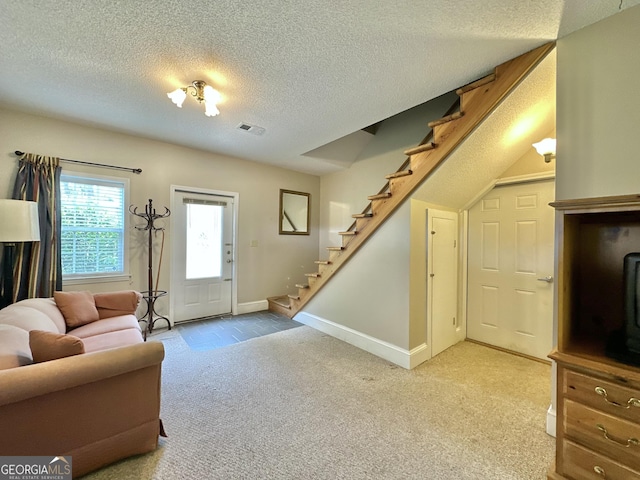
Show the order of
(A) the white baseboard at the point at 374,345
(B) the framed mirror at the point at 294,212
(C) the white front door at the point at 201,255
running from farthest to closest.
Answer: (B) the framed mirror at the point at 294,212 → (C) the white front door at the point at 201,255 → (A) the white baseboard at the point at 374,345

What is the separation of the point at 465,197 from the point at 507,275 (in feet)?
3.35

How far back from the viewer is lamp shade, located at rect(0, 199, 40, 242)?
2.13m

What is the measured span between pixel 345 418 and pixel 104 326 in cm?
224

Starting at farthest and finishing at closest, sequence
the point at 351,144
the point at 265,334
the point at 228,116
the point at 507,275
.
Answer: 1. the point at 351,144
2. the point at 265,334
3. the point at 507,275
4. the point at 228,116

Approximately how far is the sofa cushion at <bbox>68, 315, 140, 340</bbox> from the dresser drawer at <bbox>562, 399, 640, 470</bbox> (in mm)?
3154

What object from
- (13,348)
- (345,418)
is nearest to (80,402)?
(13,348)

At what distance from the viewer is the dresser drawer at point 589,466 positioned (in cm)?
118

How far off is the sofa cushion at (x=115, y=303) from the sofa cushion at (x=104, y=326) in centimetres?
13

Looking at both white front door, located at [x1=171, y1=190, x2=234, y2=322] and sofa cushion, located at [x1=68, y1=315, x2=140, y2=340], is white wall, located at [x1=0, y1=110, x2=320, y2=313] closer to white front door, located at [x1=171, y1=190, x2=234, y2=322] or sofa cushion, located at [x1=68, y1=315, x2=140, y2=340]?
white front door, located at [x1=171, y1=190, x2=234, y2=322]

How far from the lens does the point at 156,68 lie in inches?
78.2

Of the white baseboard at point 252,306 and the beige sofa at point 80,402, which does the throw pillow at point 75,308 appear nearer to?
the beige sofa at point 80,402

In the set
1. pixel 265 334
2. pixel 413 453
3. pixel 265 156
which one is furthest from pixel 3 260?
pixel 413 453

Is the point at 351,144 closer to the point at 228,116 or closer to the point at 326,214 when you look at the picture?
the point at 326,214

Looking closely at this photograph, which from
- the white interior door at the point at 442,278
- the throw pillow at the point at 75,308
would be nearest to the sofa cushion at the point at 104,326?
the throw pillow at the point at 75,308
